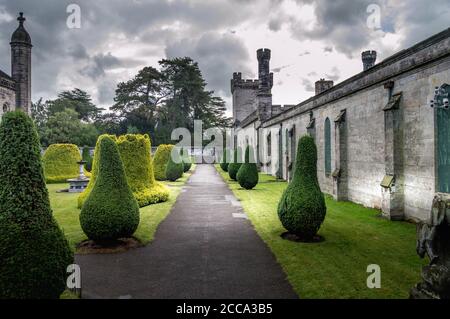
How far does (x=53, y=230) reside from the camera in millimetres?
4973

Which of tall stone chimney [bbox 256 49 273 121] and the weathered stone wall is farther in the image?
tall stone chimney [bbox 256 49 273 121]

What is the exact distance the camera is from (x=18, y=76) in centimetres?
3547

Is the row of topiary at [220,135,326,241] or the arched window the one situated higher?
the arched window

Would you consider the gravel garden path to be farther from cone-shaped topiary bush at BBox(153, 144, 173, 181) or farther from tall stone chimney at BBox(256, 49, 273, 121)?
tall stone chimney at BBox(256, 49, 273, 121)

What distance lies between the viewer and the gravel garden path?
5.66 m

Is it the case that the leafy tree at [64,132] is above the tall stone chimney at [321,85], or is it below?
below

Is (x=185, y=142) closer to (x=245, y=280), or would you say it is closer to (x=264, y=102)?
(x=264, y=102)

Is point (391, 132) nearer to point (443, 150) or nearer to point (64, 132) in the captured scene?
point (443, 150)

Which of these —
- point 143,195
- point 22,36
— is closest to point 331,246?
point 143,195

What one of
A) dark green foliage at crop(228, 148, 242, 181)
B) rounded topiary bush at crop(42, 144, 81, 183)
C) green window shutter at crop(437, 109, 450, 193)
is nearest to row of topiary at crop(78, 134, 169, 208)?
green window shutter at crop(437, 109, 450, 193)

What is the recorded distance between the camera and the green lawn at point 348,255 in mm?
5835

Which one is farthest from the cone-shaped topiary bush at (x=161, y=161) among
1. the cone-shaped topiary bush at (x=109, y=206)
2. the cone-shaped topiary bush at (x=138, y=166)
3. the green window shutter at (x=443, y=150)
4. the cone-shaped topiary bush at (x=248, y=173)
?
the green window shutter at (x=443, y=150)

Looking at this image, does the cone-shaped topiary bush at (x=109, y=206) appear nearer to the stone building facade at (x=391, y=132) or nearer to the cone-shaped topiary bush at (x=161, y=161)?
the stone building facade at (x=391, y=132)

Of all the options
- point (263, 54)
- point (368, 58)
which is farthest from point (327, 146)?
point (263, 54)
